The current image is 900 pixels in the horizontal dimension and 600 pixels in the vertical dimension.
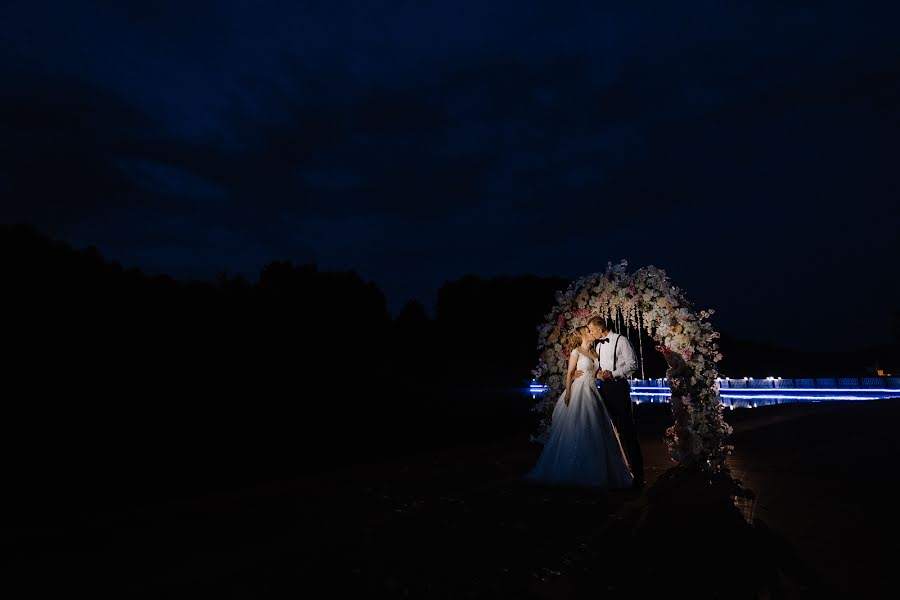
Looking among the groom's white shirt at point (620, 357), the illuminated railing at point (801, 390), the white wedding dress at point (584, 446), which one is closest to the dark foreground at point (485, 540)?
the white wedding dress at point (584, 446)

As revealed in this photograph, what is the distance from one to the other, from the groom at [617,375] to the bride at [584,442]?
0.38ft

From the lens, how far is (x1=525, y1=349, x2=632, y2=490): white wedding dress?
27.8ft

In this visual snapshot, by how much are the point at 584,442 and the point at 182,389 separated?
56.1 feet

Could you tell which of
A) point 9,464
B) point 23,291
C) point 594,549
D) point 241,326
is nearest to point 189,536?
point 594,549

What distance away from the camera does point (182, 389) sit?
21.4 metres

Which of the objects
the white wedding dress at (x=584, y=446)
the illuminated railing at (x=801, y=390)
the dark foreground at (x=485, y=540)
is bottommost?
the dark foreground at (x=485, y=540)

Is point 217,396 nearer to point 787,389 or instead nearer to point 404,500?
point 404,500

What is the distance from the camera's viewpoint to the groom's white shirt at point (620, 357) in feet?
29.3

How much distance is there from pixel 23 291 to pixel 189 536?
1590 centimetres

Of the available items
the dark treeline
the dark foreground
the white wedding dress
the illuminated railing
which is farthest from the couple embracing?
the illuminated railing

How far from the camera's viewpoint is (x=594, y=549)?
5637mm

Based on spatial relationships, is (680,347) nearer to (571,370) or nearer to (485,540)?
(571,370)

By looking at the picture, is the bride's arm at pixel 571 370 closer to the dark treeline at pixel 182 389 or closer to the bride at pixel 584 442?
the bride at pixel 584 442

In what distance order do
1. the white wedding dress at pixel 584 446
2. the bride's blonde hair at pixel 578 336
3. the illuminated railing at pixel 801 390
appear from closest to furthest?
the white wedding dress at pixel 584 446 → the bride's blonde hair at pixel 578 336 → the illuminated railing at pixel 801 390
